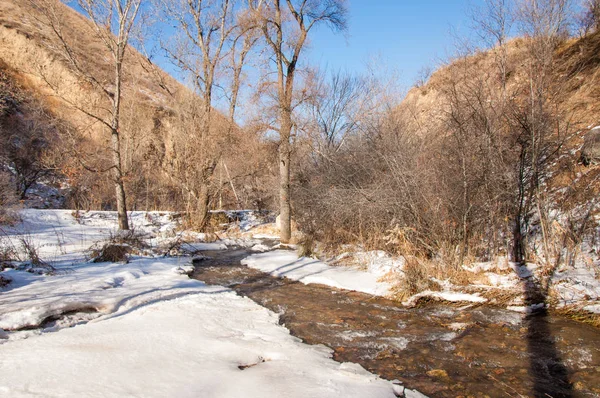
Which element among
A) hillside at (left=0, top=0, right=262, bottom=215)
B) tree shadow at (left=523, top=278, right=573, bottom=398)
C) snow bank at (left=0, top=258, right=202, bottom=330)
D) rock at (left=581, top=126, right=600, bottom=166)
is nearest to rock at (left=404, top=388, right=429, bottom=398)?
tree shadow at (left=523, top=278, right=573, bottom=398)

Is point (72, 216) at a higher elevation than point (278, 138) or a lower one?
lower

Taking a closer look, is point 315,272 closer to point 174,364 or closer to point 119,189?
point 174,364

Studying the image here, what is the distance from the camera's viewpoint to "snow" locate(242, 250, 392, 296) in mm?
6176

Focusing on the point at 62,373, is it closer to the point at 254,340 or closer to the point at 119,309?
the point at 254,340

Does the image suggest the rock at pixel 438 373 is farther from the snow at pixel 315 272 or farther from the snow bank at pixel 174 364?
the snow at pixel 315 272

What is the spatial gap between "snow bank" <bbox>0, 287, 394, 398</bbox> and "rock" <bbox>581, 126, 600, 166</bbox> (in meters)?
6.73

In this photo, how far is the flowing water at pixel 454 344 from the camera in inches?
123

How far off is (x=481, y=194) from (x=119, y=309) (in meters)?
5.60

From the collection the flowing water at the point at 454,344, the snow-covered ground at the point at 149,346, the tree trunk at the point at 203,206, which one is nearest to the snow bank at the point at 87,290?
the snow-covered ground at the point at 149,346

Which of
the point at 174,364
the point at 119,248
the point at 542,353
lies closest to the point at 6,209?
the point at 119,248

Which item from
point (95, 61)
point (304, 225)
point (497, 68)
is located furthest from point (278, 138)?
point (95, 61)

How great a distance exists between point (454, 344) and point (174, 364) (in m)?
2.84

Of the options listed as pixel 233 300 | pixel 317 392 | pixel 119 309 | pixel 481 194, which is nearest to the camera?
pixel 317 392

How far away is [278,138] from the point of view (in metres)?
11.1
